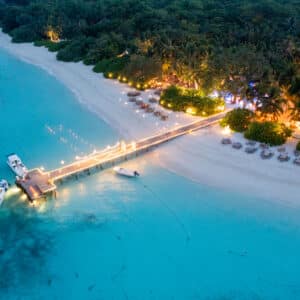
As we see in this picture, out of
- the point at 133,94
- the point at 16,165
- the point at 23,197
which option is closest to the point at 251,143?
the point at 133,94

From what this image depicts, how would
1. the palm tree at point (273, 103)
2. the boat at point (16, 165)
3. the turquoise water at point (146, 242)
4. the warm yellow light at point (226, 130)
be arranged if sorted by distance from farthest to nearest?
the warm yellow light at point (226, 130), the palm tree at point (273, 103), the boat at point (16, 165), the turquoise water at point (146, 242)

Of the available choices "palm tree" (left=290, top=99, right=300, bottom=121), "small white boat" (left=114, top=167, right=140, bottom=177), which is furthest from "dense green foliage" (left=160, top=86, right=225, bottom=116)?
"small white boat" (left=114, top=167, right=140, bottom=177)

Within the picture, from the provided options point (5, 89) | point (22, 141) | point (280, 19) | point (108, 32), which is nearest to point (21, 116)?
point (22, 141)

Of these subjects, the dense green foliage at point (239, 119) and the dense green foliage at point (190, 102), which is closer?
the dense green foliage at point (239, 119)

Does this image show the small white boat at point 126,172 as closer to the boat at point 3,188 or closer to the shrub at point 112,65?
the boat at point 3,188

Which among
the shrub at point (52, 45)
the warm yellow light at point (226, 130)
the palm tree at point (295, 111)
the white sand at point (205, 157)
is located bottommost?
the white sand at point (205, 157)

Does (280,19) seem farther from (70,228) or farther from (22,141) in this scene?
(70,228)

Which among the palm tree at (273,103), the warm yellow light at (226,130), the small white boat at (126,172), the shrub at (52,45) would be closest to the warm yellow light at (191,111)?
the warm yellow light at (226,130)
